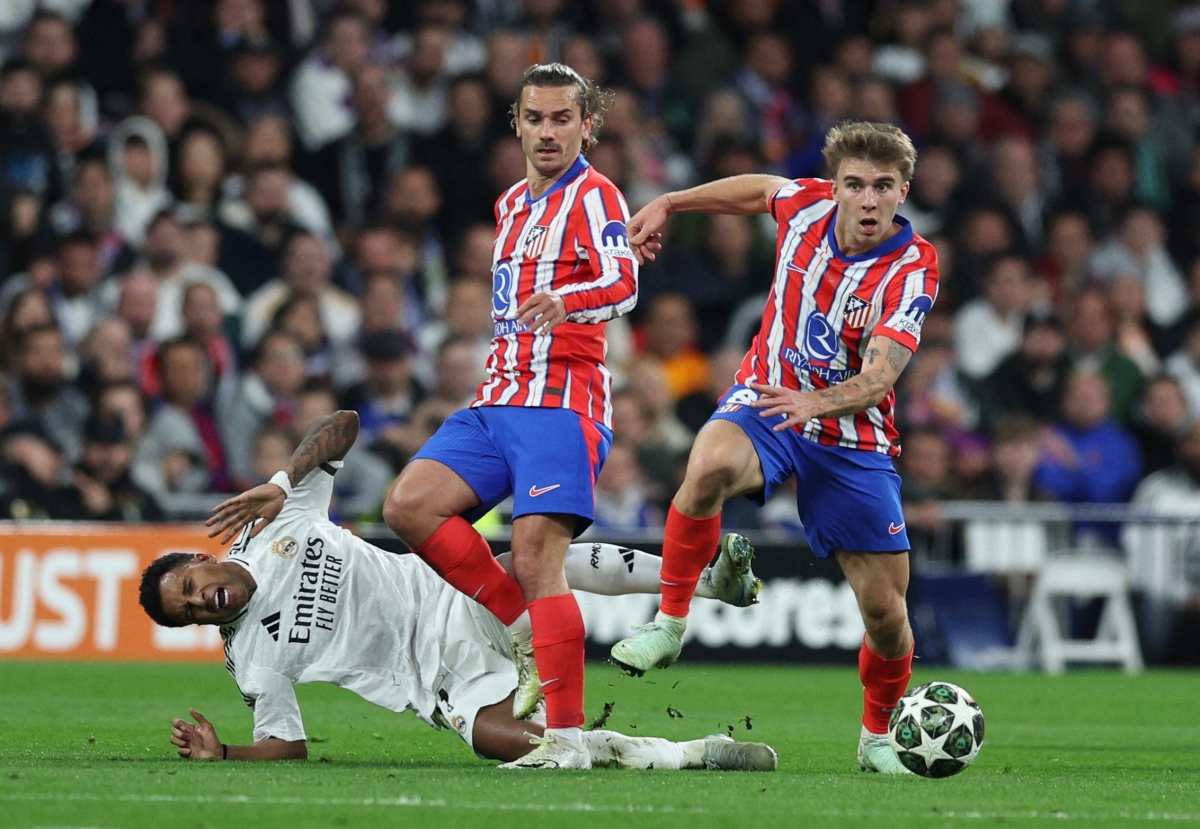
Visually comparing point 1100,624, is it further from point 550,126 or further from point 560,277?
point 550,126

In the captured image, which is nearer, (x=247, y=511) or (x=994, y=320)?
(x=247, y=511)

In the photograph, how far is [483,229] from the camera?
14141mm

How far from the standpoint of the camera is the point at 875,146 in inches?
262

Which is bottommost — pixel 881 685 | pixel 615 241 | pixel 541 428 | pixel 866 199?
pixel 881 685

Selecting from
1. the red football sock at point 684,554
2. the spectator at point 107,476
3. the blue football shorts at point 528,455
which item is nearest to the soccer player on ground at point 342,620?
the red football sock at point 684,554

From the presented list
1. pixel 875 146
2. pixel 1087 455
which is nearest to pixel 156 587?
pixel 875 146

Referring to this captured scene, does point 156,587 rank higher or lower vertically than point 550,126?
lower

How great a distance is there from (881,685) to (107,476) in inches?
272

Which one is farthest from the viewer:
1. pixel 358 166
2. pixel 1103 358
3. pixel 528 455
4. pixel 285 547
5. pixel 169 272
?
pixel 1103 358

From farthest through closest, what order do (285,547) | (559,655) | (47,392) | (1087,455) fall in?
(1087,455) < (47,392) < (285,547) < (559,655)

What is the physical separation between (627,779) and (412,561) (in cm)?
159

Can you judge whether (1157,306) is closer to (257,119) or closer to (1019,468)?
(1019,468)

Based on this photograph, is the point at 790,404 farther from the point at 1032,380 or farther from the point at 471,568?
the point at 1032,380

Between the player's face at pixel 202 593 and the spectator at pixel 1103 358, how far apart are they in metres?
9.58
